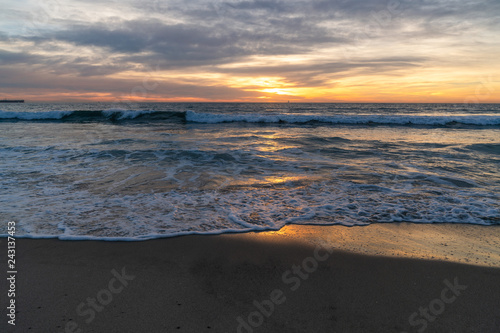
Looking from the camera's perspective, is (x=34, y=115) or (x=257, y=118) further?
(x=34, y=115)

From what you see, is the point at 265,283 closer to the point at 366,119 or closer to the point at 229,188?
the point at 229,188

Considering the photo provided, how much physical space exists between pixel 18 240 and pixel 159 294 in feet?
8.15

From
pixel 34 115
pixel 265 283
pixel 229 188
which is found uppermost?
pixel 34 115

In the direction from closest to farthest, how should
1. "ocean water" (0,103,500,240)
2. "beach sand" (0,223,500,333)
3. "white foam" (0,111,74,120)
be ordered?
"beach sand" (0,223,500,333) → "ocean water" (0,103,500,240) → "white foam" (0,111,74,120)

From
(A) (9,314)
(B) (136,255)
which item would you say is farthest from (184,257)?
(A) (9,314)

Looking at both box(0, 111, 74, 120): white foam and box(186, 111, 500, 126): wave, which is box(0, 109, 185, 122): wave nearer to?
box(0, 111, 74, 120): white foam

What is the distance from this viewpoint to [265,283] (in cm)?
292

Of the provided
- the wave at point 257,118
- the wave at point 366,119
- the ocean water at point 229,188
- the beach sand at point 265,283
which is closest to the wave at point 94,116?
the wave at point 257,118

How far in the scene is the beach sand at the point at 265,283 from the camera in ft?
7.77

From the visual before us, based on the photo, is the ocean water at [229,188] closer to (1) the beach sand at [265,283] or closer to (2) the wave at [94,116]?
(1) the beach sand at [265,283]

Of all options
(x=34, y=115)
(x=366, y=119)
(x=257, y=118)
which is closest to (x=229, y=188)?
(x=257, y=118)

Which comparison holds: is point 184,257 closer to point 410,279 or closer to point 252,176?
point 410,279

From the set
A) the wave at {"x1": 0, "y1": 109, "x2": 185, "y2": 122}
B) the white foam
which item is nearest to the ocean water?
the wave at {"x1": 0, "y1": 109, "x2": 185, "y2": 122}

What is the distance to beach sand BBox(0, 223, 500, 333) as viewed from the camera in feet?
7.77
